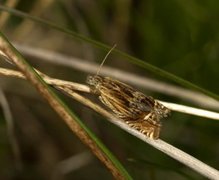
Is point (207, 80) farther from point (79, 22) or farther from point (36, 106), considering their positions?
point (36, 106)

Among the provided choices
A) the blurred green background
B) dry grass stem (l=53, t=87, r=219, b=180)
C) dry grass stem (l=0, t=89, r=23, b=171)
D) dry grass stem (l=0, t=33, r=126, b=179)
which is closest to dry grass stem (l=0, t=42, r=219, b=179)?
dry grass stem (l=53, t=87, r=219, b=180)

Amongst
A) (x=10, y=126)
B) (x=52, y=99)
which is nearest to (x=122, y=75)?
(x=10, y=126)

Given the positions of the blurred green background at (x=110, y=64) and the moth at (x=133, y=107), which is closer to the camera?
the moth at (x=133, y=107)

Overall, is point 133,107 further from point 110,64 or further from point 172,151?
point 110,64

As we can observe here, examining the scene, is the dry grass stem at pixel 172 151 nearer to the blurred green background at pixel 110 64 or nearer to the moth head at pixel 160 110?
the moth head at pixel 160 110

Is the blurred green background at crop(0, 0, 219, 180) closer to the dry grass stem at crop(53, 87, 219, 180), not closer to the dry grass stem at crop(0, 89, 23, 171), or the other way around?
the dry grass stem at crop(0, 89, 23, 171)

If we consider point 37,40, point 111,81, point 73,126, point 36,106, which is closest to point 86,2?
point 37,40

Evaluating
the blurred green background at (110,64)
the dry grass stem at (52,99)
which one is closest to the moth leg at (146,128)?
the dry grass stem at (52,99)
